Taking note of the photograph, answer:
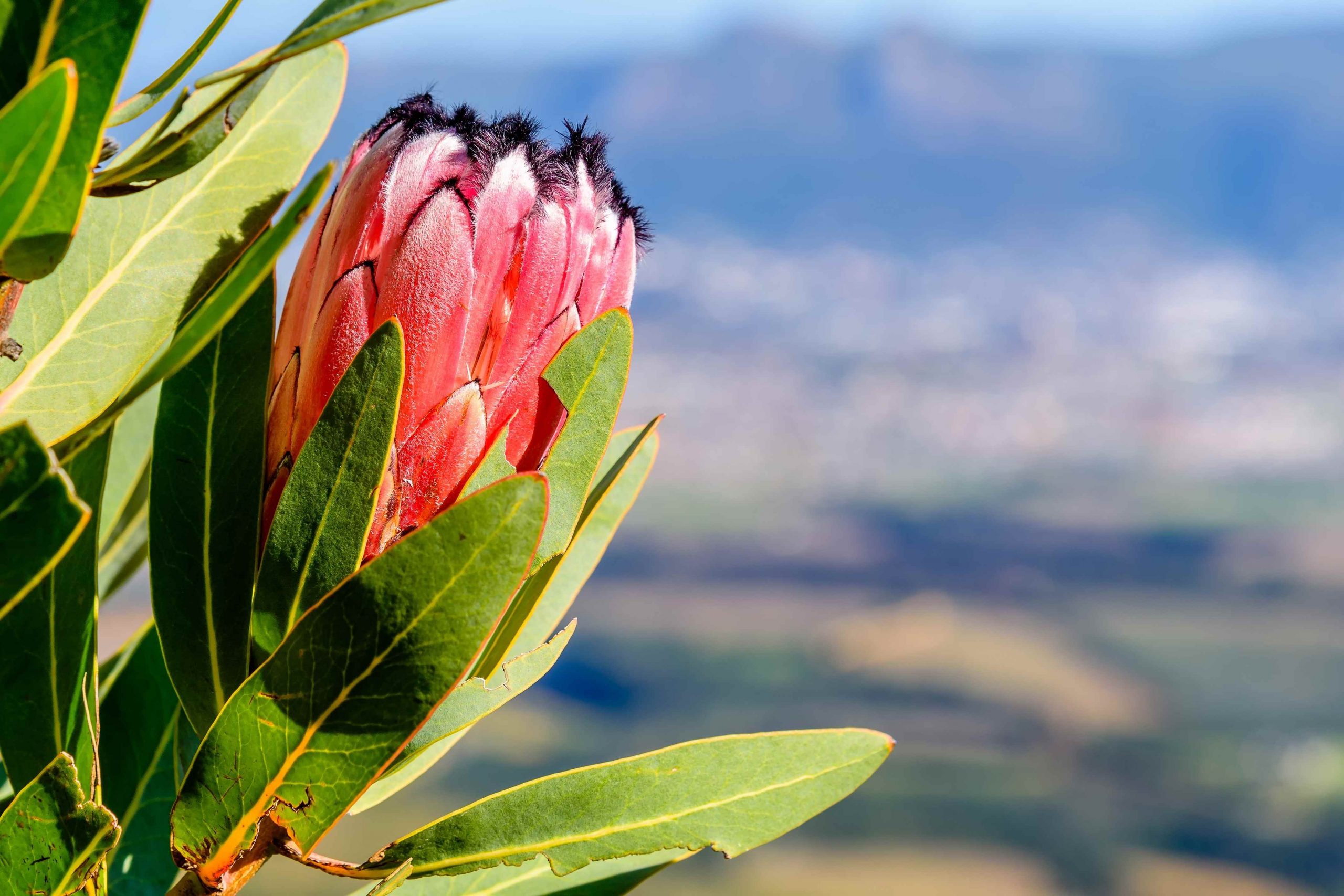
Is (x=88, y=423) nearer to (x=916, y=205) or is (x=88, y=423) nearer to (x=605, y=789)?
(x=605, y=789)

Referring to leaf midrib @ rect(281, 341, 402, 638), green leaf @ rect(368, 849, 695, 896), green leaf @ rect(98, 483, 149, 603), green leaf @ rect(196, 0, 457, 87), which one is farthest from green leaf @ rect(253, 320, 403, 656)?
green leaf @ rect(98, 483, 149, 603)

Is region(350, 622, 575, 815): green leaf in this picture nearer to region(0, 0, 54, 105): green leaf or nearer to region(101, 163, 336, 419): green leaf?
region(101, 163, 336, 419): green leaf

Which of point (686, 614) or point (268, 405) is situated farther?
point (686, 614)

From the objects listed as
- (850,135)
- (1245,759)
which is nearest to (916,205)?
(850,135)

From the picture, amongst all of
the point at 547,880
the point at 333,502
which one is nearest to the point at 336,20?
the point at 333,502

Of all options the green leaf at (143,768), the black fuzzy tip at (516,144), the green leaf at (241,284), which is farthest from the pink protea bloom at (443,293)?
the green leaf at (143,768)
